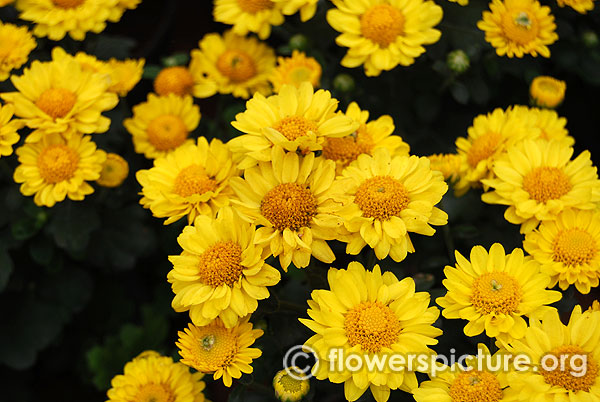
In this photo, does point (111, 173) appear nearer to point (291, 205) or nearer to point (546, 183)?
point (291, 205)

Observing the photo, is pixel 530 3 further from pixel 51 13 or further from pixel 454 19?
pixel 51 13

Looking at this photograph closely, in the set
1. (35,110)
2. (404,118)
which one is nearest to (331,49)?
(404,118)

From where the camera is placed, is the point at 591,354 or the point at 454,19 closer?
the point at 591,354

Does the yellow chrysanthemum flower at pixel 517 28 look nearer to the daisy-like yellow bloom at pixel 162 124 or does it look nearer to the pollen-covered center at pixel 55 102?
the daisy-like yellow bloom at pixel 162 124

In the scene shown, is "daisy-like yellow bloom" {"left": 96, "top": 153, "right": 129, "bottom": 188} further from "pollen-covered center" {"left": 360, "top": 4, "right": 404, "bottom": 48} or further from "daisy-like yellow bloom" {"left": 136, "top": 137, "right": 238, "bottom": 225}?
"pollen-covered center" {"left": 360, "top": 4, "right": 404, "bottom": 48}

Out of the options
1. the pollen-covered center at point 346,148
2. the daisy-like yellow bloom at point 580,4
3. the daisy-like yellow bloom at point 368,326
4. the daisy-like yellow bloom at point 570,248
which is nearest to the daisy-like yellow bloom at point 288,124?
the pollen-covered center at point 346,148

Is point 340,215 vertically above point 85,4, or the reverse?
point 85,4
